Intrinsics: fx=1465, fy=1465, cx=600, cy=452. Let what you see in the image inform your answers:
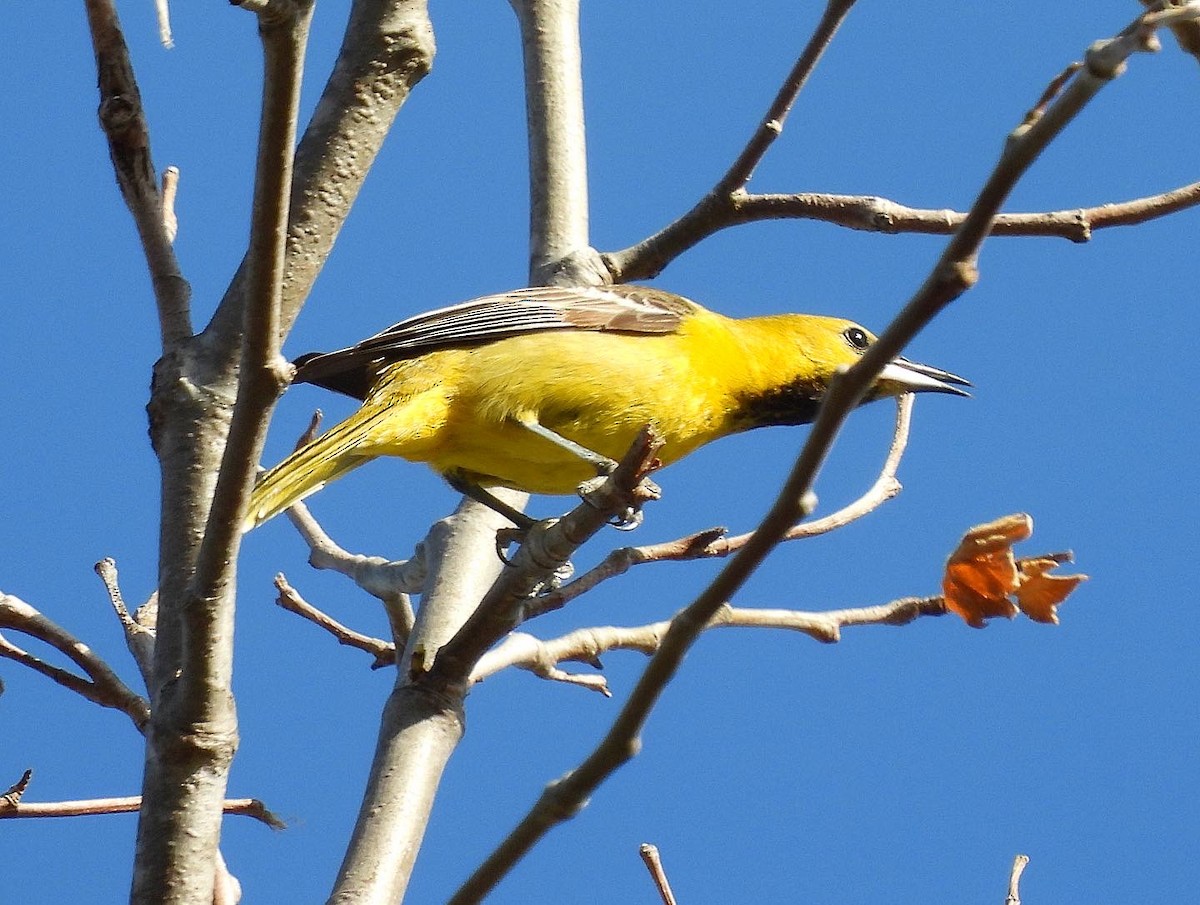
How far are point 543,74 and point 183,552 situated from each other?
254 centimetres

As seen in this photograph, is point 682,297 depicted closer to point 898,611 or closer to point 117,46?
point 898,611

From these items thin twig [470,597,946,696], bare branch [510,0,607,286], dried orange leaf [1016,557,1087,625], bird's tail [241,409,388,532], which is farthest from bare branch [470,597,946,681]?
bare branch [510,0,607,286]

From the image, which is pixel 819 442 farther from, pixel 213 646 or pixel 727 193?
pixel 727 193

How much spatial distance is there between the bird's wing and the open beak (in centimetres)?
98

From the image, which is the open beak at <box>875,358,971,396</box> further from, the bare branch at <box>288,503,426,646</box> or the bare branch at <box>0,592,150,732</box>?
the bare branch at <box>0,592,150,732</box>

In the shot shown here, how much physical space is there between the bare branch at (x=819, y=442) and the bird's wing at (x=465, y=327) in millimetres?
2790

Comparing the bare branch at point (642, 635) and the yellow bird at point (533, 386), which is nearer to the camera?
the bare branch at point (642, 635)

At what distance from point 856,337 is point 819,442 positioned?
384 centimetres

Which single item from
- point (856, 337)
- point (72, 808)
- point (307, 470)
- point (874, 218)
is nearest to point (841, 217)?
point (874, 218)

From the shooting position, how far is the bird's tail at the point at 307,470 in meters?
3.63

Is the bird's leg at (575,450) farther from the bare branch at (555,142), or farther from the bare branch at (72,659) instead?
the bare branch at (72,659)

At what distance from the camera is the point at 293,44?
1.68 m

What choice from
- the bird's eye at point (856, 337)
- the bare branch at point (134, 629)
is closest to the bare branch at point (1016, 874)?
the bare branch at point (134, 629)

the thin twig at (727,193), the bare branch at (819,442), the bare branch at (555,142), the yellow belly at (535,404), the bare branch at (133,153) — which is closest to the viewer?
the bare branch at (819,442)
